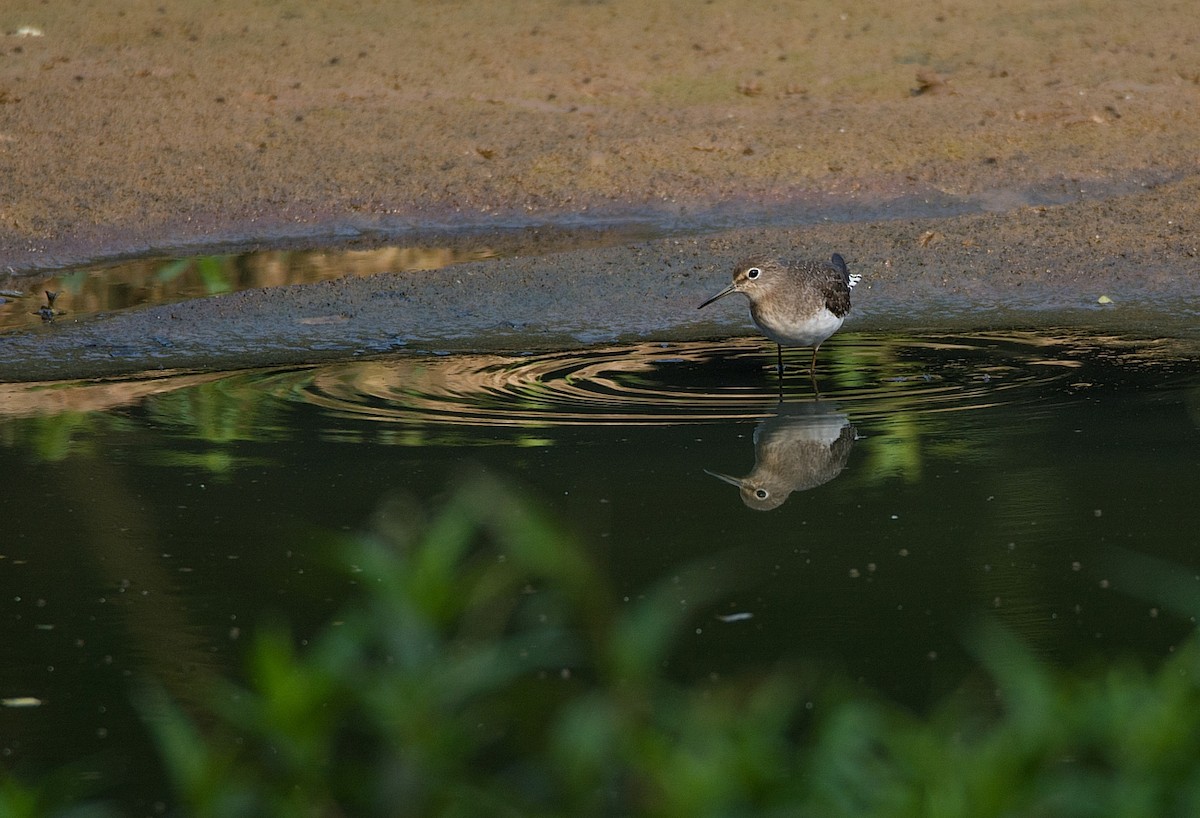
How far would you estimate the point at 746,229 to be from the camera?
11.0m

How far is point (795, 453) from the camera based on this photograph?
6.62 m

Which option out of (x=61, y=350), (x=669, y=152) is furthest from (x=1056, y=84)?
(x=61, y=350)

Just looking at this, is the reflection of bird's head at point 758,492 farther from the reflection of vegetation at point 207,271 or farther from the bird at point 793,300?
the reflection of vegetation at point 207,271

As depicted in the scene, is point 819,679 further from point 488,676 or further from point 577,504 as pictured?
point 488,676

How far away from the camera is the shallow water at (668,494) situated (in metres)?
4.85

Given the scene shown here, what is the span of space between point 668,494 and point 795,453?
66 cm

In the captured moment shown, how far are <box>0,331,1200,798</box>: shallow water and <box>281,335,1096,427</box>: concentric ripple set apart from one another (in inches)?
1.0

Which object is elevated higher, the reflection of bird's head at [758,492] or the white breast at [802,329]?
the white breast at [802,329]

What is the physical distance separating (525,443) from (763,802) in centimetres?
494

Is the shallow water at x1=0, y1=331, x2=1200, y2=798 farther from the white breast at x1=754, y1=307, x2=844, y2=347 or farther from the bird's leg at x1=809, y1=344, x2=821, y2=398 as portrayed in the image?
the white breast at x1=754, y1=307, x2=844, y2=347

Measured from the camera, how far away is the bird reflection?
20.5ft

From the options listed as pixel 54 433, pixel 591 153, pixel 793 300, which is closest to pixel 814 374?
pixel 793 300

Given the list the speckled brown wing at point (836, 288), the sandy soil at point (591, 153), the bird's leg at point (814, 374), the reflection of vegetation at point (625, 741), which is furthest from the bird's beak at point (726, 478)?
the reflection of vegetation at point (625, 741)

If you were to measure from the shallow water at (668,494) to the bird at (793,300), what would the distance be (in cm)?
22
